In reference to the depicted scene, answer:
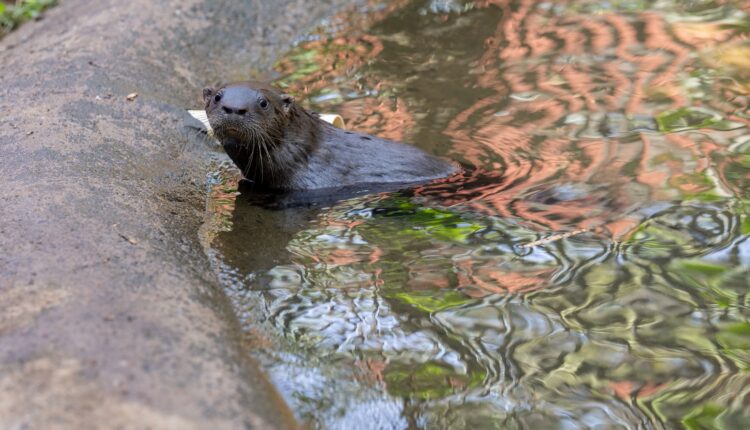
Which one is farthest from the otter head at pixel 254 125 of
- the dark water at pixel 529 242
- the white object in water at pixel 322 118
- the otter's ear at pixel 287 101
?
the white object in water at pixel 322 118

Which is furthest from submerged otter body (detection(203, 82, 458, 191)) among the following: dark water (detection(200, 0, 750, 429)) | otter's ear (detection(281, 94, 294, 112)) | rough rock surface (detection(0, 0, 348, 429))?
rough rock surface (detection(0, 0, 348, 429))

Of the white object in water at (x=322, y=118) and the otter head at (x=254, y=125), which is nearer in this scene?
the otter head at (x=254, y=125)

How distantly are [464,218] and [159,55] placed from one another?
10.3 feet

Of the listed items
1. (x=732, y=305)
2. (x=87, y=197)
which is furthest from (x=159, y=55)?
(x=732, y=305)

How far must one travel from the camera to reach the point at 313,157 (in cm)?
511

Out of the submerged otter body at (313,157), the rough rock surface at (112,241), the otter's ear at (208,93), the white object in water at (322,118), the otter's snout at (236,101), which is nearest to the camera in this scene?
the rough rock surface at (112,241)

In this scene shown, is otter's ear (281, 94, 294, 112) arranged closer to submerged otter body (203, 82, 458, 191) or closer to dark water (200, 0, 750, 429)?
submerged otter body (203, 82, 458, 191)

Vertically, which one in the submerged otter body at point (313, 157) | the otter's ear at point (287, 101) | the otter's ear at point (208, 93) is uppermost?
the otter's ear at point (208, 93)

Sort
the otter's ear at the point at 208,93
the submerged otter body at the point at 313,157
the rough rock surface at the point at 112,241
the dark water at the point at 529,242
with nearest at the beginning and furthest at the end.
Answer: the rough rock surface at the point at 112,241
the dark water at the point at 529,242
the otter's ear at the point at 208,93
the submerged otter body at the point at 313,157

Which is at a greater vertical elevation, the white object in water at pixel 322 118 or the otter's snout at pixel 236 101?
the otter's snout at pixel 236 101

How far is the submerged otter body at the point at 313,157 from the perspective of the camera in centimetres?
495

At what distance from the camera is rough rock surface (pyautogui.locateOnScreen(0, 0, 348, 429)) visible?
2393 millimetres

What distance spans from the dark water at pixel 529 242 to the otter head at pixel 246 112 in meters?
0.37

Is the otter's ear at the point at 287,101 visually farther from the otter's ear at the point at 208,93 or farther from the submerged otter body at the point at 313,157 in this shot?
the otter's ear at the point at 208,93
